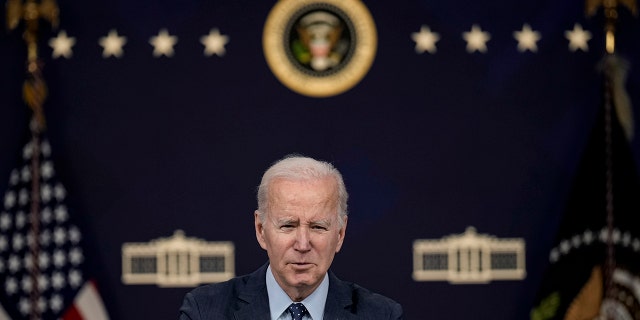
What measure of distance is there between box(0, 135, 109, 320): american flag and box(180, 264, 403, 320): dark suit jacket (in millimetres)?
3631

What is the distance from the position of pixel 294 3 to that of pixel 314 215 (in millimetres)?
3832

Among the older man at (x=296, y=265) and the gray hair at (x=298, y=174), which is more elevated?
the gray hair at (x=298, y=174)

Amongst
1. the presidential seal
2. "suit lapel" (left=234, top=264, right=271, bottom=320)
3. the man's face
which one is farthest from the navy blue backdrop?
the man's face

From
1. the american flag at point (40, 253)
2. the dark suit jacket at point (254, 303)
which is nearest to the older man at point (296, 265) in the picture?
the dark suit jacket at point (254, 303)

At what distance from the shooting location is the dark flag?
7121 mm

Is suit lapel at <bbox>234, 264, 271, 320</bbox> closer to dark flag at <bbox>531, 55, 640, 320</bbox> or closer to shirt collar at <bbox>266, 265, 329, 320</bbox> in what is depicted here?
shirt collar at <bbox>266, 265, 329, 320</bbox>

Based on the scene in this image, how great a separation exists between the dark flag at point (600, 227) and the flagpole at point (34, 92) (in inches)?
122

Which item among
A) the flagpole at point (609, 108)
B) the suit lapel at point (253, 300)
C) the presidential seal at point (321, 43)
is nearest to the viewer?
the suit lapel at point (253, 300)

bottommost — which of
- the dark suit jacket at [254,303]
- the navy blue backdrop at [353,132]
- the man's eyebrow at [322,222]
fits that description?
the dark suit jacket at [254,303]

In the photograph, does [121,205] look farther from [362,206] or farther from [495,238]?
[495,238]

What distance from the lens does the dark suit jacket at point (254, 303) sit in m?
3.72

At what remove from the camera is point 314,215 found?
3.67 metres

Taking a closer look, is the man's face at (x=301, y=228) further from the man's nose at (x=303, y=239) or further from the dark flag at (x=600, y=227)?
the dark flag at (x=600, y=227)

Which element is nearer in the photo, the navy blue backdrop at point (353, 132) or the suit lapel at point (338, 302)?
the suit lapel at point (338, 302)
